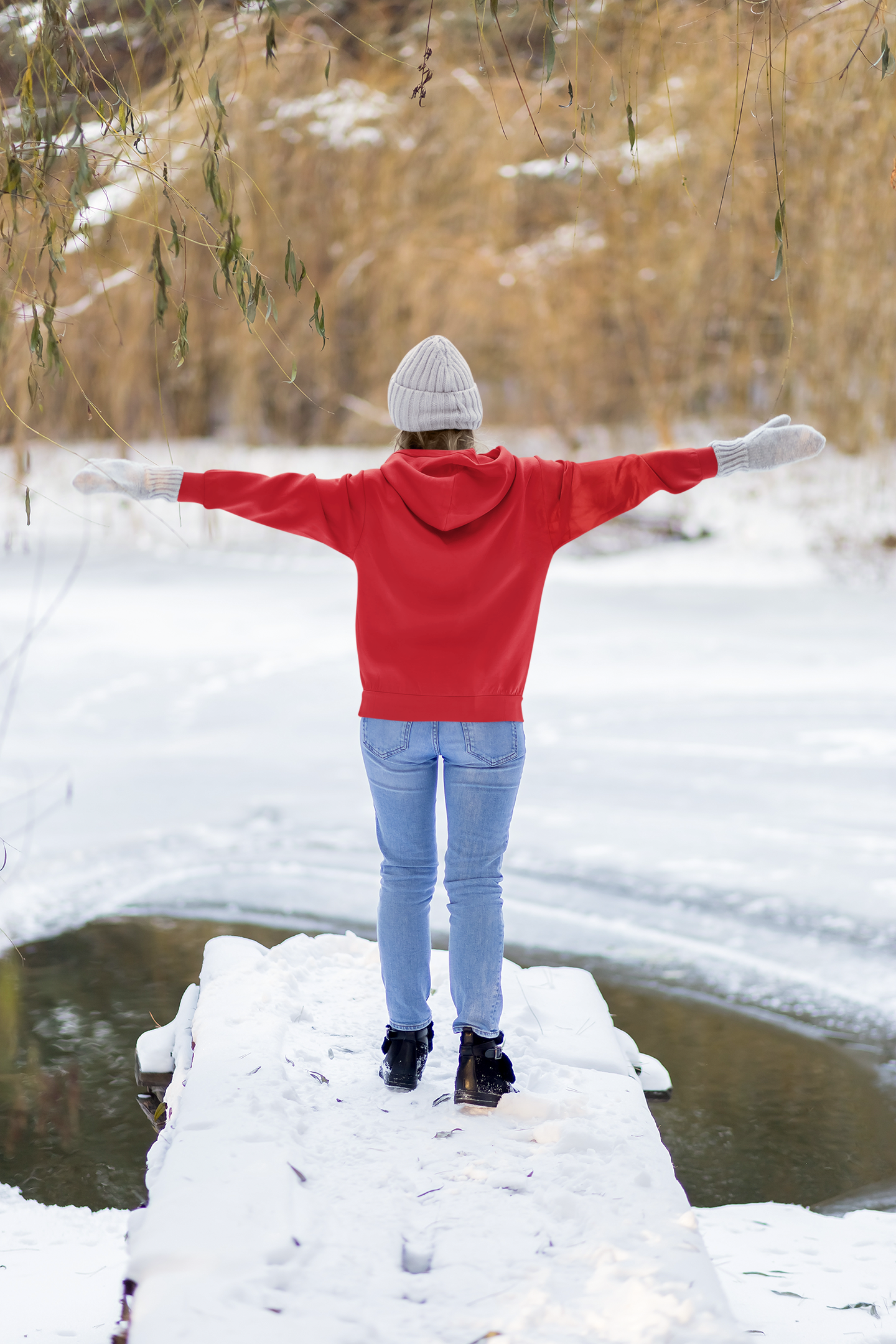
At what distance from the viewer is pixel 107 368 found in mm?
10133

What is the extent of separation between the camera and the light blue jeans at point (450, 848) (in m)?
1.93

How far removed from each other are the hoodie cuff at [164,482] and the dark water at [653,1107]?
141 centimetres

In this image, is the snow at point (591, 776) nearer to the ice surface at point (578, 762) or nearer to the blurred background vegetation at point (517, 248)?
the ice surface at point (578, 762)

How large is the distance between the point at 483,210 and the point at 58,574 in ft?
14.7

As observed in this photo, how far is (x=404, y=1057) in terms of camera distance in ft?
6.77

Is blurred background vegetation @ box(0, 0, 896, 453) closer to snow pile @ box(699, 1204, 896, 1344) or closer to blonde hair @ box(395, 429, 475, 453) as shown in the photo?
blonde hair @ box(395, 429, 475, 453)

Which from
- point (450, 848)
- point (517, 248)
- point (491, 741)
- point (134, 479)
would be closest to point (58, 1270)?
point (450, 848)

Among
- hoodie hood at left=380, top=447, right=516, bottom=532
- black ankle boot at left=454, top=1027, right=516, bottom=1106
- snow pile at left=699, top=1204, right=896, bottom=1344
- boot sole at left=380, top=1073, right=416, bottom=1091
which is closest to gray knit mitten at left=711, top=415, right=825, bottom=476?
hoodie hood at left=380, top=447, right=516, bottom=532

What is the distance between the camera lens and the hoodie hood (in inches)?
75.3

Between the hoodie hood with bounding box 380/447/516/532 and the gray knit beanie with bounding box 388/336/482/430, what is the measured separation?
3.5 inches

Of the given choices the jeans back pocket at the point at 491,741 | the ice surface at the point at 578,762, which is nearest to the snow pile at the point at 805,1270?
the ice surface at the point at 578,762

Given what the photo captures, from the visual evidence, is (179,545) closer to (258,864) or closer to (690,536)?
(690,536)

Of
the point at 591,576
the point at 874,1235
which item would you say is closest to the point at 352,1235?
the point at 874,1235

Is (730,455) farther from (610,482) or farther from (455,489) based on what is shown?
(455,489)
